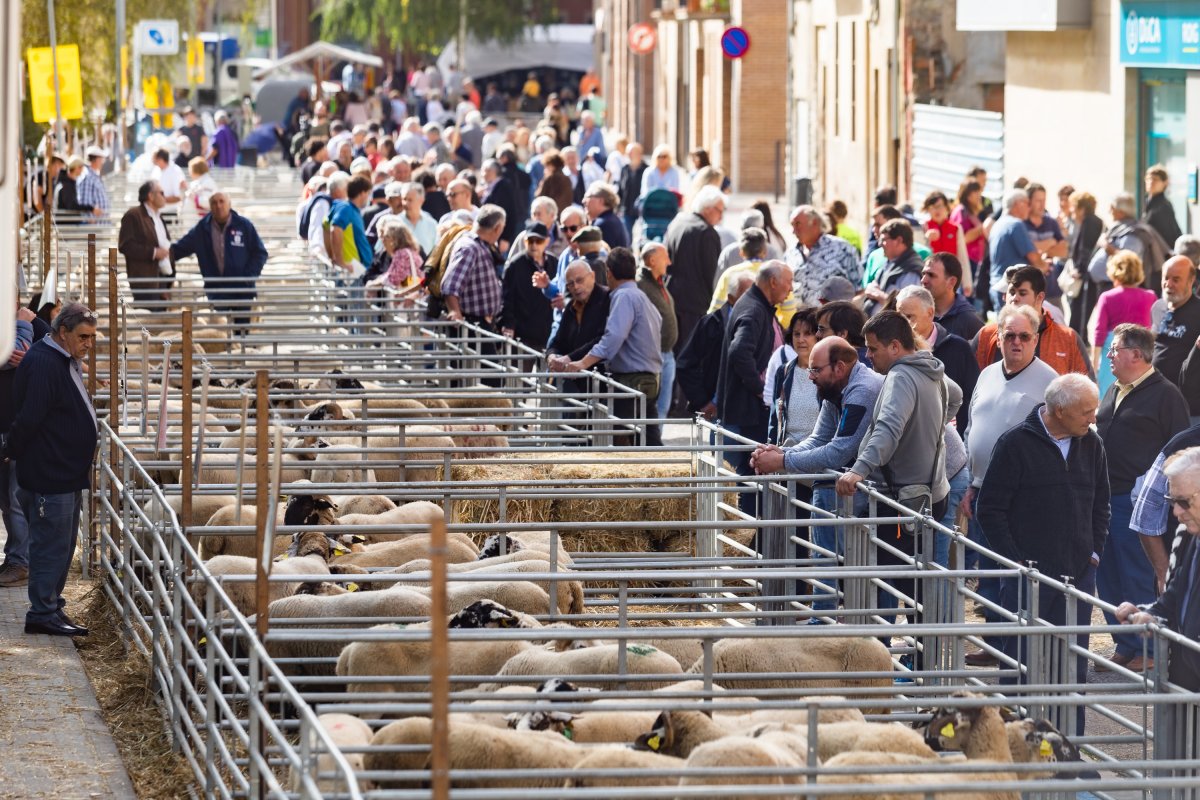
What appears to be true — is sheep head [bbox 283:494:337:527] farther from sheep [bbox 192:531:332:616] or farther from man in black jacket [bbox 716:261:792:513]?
man in black jacket [bbox 716:261:792:513]

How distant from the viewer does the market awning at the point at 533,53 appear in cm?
7069

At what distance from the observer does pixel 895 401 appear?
9547 millimetres

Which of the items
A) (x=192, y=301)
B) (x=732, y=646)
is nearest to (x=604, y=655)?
(x=732, y=646)

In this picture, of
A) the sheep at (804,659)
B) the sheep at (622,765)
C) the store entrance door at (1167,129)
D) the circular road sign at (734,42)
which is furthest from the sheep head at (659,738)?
the circular road sign at (734,42)

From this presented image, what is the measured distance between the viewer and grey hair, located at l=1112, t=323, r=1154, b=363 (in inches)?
411

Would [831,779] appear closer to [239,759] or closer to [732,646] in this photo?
[732,646]

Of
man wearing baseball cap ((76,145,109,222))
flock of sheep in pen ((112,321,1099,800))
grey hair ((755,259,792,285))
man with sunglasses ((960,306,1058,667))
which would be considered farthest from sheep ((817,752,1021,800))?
man wearing baseball cap ((76,145,109,222))

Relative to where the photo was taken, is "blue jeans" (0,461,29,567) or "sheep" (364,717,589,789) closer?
"sheep" (364,717,589,789)

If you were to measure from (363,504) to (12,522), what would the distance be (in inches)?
97.3

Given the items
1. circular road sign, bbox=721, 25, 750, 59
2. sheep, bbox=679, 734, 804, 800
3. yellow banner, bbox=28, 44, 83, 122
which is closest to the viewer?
sheep, bbox=679, 734, 804, 800

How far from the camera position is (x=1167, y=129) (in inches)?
805

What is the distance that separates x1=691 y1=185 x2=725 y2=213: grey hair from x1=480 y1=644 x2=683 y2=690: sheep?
363 inches

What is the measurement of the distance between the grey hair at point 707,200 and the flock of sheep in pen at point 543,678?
5.78 m

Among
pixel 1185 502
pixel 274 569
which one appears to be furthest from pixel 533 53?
pixel 1185 502
